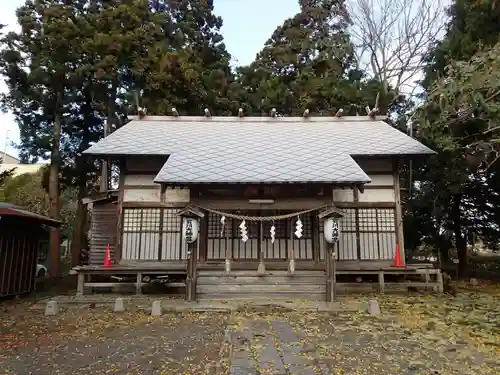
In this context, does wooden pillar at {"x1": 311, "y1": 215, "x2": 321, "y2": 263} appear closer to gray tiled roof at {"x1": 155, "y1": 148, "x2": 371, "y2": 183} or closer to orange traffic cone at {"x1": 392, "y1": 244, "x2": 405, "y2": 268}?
gray tiled roof at {"x1": 155, "y1": 148, "x2": 371, "y2": 183}

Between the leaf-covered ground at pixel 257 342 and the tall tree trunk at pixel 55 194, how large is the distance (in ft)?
23.3

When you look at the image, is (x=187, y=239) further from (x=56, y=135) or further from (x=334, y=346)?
(x=56, y=135)

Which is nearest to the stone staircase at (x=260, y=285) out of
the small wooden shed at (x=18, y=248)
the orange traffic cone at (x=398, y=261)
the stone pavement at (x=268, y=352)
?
the stone pavement at (x=268, y=352)

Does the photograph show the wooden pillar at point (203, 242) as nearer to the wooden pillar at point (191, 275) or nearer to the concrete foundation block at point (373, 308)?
the wooden pillar at point (191, 275)

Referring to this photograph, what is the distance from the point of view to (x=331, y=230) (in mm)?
9594

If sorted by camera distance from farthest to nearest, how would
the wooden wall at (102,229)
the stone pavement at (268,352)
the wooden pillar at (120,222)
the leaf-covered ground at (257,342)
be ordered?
1. the wooden wall at (102,229)
2. the wooden pillar at (120,222)
3. the leaf-covered ground at (257,342)
4. the stone pavement at (268,352)

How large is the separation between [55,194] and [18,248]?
16.4ft

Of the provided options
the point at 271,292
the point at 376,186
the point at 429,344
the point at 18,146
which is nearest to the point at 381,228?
the point at 376,186

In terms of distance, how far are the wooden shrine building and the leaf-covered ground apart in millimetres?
1940

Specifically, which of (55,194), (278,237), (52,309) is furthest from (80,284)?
(55,194)

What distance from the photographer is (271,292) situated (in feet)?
33.6

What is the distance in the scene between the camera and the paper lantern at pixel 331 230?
376 inches

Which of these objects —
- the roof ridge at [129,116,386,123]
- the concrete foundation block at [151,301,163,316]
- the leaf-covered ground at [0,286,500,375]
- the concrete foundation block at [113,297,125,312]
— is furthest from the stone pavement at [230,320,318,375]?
the roof ridge at [129,116,386,123]

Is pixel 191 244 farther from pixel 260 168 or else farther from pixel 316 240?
pixel 316 240
